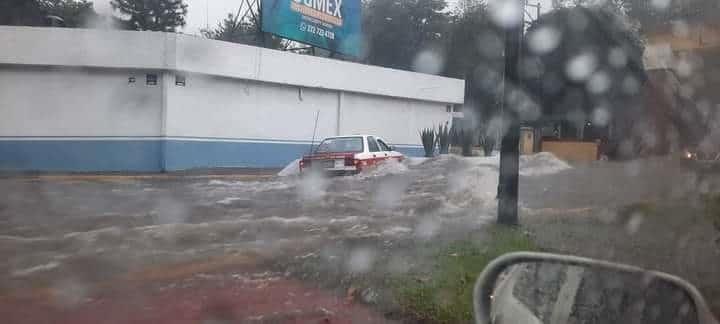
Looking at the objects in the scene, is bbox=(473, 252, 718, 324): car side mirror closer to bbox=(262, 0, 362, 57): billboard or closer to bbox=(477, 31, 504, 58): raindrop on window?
bbox=(262, 0, 362, 57): billboard

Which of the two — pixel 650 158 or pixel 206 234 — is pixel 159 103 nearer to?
pixel 206 234

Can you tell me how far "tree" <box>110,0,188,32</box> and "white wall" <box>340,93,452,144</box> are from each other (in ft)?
18.9

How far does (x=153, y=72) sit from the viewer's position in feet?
51.9

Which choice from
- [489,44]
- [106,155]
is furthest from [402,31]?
[106,155]

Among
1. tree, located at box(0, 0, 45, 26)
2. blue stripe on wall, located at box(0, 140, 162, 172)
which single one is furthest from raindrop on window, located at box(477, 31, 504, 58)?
tree, located at box(0, 0, 45, 26)

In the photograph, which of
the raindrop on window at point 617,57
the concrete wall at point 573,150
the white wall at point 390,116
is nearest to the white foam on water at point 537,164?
the concrete wall at point 573,150

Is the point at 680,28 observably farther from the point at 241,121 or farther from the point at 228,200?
the point at 241,121

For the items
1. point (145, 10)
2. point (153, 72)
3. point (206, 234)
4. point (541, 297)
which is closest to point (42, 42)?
point (153, 72)

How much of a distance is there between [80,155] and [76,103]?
1.25 metres

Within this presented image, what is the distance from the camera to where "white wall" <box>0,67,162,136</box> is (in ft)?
50.1

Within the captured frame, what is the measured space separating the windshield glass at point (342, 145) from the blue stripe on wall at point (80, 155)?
4.61 m

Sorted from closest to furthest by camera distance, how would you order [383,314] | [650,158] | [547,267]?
[547,267] → [383,314] → [650,158]

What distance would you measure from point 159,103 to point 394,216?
9472mm

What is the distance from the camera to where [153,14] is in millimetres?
19516
